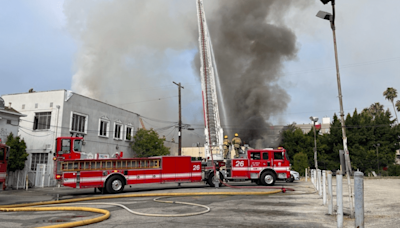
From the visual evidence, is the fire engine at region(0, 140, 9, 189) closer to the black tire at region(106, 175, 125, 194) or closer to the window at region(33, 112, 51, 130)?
the black tire at region(106, 175, 125, 194)

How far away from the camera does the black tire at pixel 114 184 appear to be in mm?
14164

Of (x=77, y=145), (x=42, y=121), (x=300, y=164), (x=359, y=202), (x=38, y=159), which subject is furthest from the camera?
(x=300, y=164)

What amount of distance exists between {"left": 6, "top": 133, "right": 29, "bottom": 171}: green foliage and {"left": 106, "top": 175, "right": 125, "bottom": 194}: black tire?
9627mm

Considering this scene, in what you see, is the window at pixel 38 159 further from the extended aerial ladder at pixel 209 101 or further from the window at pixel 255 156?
the window at pixel 255 156

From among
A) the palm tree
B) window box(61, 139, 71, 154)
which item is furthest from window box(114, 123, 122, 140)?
the palm tree

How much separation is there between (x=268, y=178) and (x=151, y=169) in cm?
686

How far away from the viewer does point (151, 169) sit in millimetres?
15422

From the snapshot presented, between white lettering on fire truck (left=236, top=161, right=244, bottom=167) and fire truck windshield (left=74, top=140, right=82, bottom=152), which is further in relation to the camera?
white lettering on fire truck (left=236, top=161, right=244, bottom=167)

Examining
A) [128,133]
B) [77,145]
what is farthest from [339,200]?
[128,133]

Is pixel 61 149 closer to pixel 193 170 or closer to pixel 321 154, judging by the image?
pixel 193 170

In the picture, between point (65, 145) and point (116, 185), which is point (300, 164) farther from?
point (65, 145)

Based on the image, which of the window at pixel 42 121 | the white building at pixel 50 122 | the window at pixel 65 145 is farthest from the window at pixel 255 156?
the window at pixel 42 121

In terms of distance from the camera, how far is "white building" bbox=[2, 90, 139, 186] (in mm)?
22156

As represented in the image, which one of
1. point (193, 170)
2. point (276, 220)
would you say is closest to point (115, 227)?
point (276, 220)
